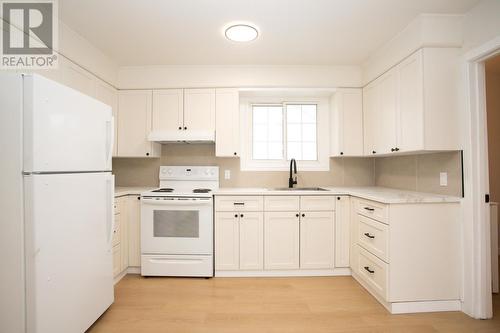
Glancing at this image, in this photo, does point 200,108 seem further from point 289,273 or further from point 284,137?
point 289,273

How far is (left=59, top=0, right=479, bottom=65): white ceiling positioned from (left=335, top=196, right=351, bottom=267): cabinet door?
1.71 meters

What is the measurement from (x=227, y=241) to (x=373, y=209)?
1545 mm

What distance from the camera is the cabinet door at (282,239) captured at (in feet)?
8.80

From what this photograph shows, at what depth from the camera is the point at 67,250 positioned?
1.49 metres

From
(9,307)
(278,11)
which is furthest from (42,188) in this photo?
(278,11)

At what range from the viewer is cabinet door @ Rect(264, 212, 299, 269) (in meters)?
2.68

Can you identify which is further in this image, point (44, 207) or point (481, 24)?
point (481, 24)

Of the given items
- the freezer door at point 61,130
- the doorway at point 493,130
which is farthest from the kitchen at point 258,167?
the doorway at point 493,130

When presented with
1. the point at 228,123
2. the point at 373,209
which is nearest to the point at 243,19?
the point at 228,123

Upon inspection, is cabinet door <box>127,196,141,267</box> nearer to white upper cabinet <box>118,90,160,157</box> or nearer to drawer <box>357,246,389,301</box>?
white upper cabinet <box>118,90,160,157</box>

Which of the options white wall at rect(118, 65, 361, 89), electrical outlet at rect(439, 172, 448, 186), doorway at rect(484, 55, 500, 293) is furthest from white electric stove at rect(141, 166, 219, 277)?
doorway at rect(484, 55, 500, 293)

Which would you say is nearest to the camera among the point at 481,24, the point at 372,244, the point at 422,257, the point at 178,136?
the point at 481,24

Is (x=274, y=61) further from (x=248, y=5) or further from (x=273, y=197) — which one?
(x=273, y=197)

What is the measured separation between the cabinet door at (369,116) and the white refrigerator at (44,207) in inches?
112
